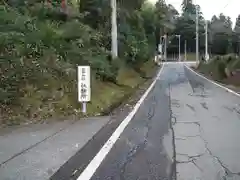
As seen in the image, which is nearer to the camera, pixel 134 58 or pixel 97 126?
pixel 97 126

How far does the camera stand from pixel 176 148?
7.89m

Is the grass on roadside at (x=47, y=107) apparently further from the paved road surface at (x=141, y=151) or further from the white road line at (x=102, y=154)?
the white road line at (x=102, y=154)

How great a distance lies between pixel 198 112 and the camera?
13.3 metres

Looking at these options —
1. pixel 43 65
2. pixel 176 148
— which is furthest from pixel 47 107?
pixel 176 148

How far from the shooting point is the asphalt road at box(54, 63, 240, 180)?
614 cm

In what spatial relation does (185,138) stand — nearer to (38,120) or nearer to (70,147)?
(70,147)

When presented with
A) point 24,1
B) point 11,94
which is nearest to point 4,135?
point 11,94

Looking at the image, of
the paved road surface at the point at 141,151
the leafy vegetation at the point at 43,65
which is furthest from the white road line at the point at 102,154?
the leafy vegetation at the point at 43,65

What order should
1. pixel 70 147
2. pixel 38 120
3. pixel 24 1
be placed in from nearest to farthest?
pixel 70 147, pixel 38 120, pixel 24 1

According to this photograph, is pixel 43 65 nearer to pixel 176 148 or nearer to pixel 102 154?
pixel 102 154

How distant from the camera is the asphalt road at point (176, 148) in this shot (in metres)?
6.14

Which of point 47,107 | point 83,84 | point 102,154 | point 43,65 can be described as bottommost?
point 102,154

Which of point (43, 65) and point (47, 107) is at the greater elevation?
point (43, 65)

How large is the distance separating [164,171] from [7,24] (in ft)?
34.9
